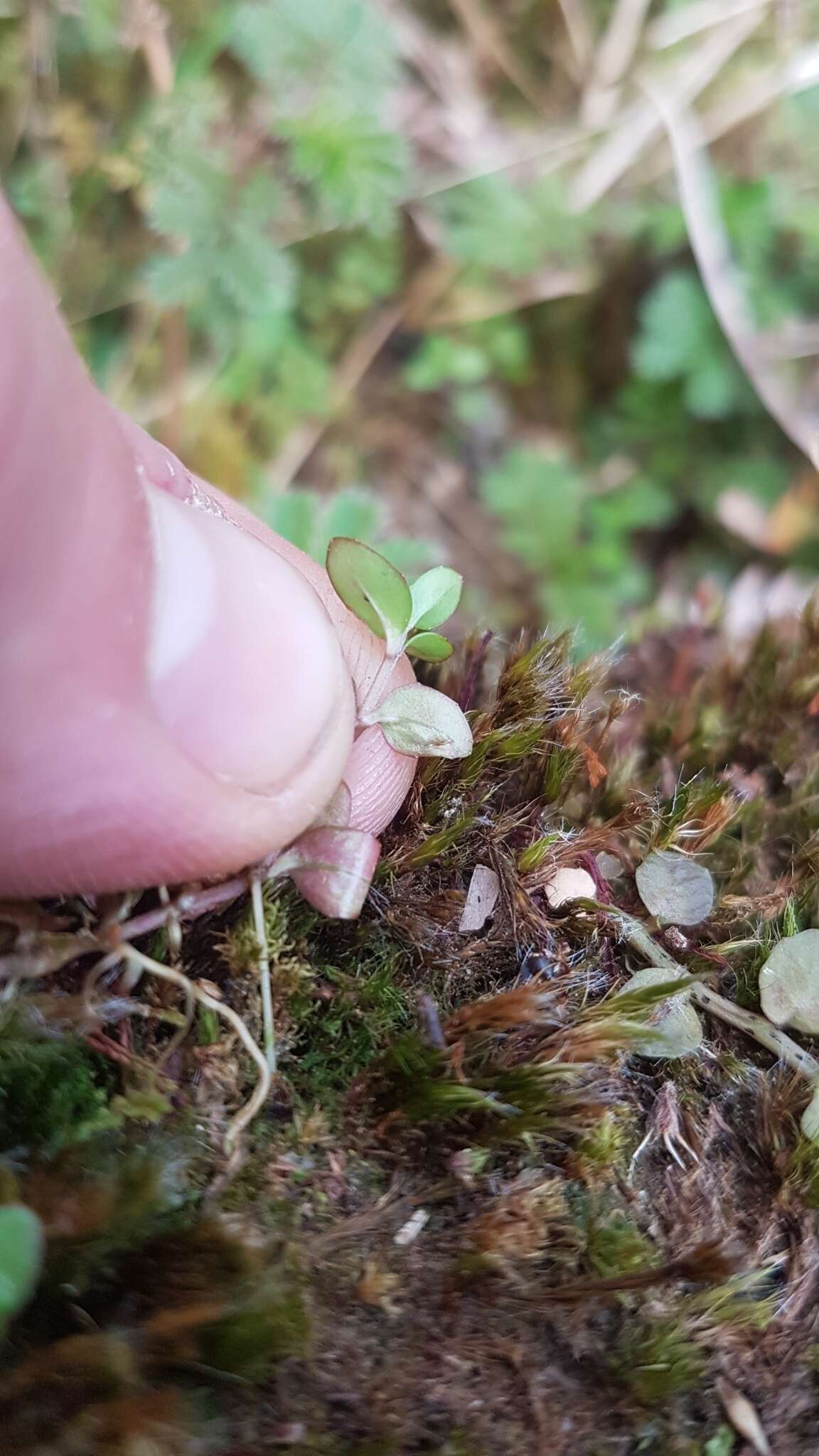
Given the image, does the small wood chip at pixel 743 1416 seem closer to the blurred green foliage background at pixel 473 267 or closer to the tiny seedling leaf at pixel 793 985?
the tiny seedling leaf at pixel 793 985

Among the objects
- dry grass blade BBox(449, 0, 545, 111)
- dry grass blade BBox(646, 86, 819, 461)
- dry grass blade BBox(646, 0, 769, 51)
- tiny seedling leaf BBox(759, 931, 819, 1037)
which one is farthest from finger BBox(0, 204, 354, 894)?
dry grass blade BBox(646, 0, 769, 51)

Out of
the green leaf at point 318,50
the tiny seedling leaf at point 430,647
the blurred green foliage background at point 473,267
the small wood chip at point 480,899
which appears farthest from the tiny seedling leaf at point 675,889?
the green leaf at point 318,50

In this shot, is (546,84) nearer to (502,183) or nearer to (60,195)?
(502,183)

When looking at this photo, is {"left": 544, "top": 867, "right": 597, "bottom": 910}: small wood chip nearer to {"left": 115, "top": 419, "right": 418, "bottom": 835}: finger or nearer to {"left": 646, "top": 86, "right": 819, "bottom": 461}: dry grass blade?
{"left": 115, "top": 419, "right": 418, "bottom": 835}: finger

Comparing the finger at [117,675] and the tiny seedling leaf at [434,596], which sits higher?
the finger at [117,675]

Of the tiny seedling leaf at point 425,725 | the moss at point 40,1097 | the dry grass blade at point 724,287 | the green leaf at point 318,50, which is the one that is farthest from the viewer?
the dry grass blade at point 724,287
